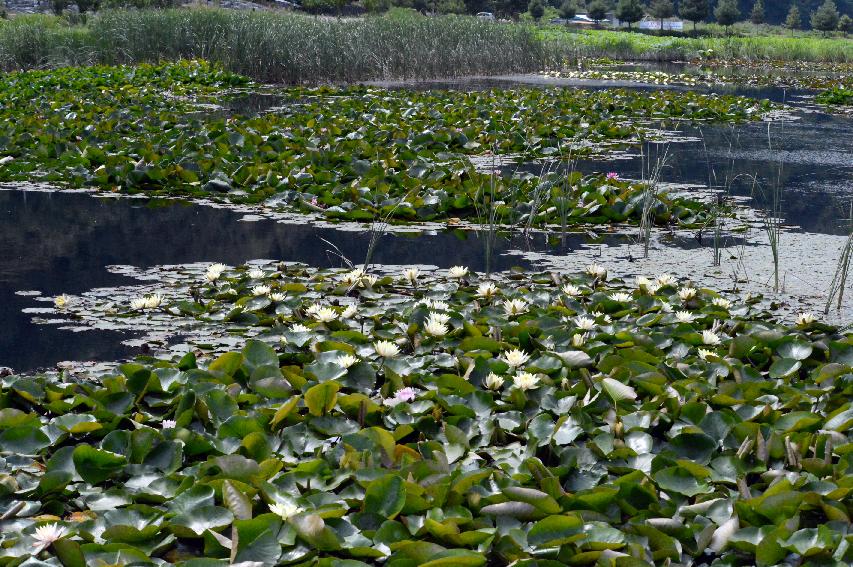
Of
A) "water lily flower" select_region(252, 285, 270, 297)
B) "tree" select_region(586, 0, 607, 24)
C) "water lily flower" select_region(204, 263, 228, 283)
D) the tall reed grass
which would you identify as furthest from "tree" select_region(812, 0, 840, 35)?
"water lily flower" select_region(252, 285, 270, 297)

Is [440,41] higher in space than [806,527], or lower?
higher

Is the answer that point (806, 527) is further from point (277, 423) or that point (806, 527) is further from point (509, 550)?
point (277, 423)

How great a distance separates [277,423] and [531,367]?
912mm

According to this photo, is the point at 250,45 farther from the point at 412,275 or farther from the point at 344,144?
the point at 412,275

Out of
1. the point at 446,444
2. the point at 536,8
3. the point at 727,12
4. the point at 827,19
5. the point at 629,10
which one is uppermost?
the point at 536,8

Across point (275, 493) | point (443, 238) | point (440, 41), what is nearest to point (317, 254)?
point (443, 238)

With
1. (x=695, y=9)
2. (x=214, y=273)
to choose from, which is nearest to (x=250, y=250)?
(x=214, y=273)

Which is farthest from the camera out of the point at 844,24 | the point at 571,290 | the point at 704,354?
the point at 844,24

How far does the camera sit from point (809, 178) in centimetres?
782

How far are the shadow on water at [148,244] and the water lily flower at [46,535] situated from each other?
1742 mm

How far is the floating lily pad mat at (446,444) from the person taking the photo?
77.9 inches

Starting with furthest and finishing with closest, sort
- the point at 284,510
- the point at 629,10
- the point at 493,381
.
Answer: the point at 629,10, the point at 493,381, the point at 284,510

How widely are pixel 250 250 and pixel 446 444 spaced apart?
2.67 meters

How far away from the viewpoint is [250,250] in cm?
491
